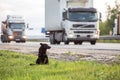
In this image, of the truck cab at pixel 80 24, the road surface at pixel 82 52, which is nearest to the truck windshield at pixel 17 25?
the truck cab at pixel 80 24

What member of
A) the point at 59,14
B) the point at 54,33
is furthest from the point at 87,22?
the point at 54,33

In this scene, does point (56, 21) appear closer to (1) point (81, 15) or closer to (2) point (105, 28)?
(1) point (81, 15)

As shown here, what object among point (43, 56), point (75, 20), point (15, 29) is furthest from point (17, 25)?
point (43, 56)

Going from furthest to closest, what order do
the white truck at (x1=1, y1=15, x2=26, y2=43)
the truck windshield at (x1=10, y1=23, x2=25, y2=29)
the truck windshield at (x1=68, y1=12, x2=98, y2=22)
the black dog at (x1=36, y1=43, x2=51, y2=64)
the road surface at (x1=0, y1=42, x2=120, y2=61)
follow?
1. the white truck at (x1=1, y1=15, x2=26, y2=43)
2. the truck windshield at (x1=10, y1=23, x2=25, y2=29)
3. the truck windshield at (x1=68, y1=12, x2=98, y2=22)
4. the road surface at (x1=0, y1=42, x2=120, y2=61)
5. the black dog at (x1=36, y1=43, x2=51, y2=64)

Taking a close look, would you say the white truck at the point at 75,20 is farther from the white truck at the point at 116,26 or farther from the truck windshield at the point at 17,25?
the truck windshield at the point at 17,25

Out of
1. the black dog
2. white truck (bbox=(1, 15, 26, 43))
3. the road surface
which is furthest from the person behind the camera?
white truck (bbox=(1, 15, 26, 43))

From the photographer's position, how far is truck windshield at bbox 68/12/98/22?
3456cm

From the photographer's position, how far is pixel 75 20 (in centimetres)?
3478

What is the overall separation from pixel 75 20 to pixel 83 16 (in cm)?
68

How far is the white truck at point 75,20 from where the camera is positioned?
3462 centimetres

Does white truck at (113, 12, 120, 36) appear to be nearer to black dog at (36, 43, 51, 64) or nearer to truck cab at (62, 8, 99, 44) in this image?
truck cab at (62, 8, 99, 44)

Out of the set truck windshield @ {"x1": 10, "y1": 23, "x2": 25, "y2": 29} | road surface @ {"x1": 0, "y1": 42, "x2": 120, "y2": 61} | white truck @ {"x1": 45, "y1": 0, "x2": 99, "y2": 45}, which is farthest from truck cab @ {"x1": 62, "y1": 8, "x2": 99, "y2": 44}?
truck windshield @ {"x1": 10, "y1": 23, "x2": 25, "y2": 29}

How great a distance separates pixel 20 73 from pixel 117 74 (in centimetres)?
239

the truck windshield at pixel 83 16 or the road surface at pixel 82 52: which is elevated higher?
the truck windshield at pixel 83 16
